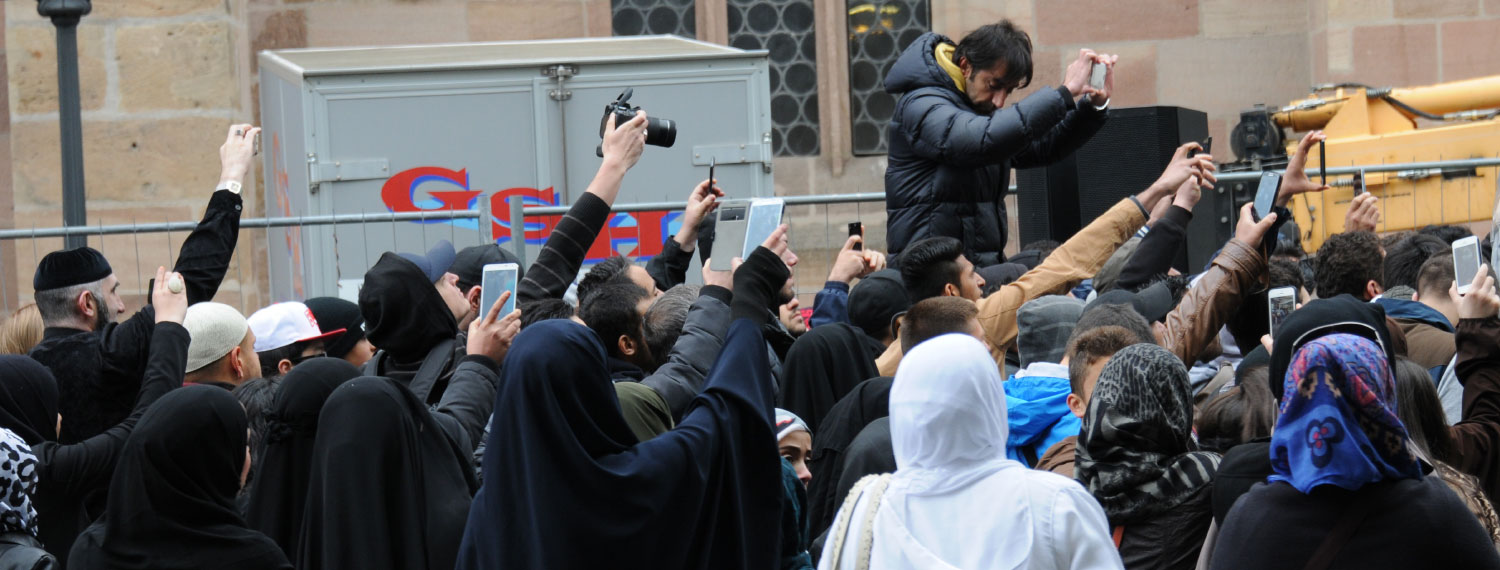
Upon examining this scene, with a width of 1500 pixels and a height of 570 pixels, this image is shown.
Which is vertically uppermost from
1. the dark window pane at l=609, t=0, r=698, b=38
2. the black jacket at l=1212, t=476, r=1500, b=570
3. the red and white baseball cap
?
the dark window pane at l=609, t=0, r=698, b=38

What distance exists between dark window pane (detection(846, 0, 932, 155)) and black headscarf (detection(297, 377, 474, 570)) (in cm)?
1070

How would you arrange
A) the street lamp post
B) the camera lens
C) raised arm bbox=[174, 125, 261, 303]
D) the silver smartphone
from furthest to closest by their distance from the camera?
the street lamp post
raised arm bbox=[174, 125, 261, 303]
the camera lens
the silver smartphone

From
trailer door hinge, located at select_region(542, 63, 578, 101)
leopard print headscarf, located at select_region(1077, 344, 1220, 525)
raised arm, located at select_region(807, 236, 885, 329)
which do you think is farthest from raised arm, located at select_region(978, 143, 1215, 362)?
trailer door hinge, located at select_region(542, 63, 578, 101)

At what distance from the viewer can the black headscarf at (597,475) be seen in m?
3.66

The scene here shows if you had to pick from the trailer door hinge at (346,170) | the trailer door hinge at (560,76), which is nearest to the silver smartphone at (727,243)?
the trailer door hinge at (560,76)

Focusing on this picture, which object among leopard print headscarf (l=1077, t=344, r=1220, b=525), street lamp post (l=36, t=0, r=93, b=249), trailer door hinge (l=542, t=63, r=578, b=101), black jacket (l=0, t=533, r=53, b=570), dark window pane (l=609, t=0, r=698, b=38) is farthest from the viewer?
dark window pane (l=609, t=0, r=698, b=38)

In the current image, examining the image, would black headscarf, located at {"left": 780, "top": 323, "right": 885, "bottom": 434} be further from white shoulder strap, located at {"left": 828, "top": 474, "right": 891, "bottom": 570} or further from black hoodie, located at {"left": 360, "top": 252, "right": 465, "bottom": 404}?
white shoulder strap, located at {"left": 828, "top": 474, "right": 891, "bottom": 570}

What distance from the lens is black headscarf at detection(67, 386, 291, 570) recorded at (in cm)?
443

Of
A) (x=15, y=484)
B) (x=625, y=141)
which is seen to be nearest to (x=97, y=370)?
(x=15, y=484)

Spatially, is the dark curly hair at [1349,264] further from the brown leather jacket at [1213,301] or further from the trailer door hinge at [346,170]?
the trailer door hinge at [346,170]

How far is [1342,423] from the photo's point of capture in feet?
11.2

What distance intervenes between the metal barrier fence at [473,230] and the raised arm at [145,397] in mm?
2135

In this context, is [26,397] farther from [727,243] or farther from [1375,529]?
[1375,529]

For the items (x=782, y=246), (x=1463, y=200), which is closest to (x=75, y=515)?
(x=782, y=246)
